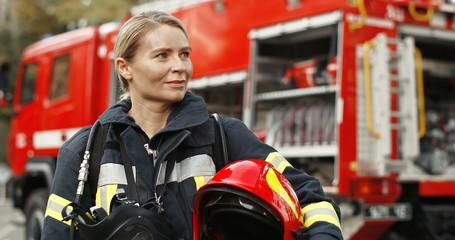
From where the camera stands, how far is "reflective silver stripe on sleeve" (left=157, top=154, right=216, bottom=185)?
1.88 meters

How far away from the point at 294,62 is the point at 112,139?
175 inches

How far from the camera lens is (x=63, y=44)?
731 centimetres

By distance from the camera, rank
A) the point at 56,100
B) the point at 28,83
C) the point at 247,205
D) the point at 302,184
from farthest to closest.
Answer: the point at 28,83, the point at 56,100, the point at 302,184, the point at 247,205

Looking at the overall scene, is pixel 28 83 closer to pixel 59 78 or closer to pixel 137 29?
pixel 59 78

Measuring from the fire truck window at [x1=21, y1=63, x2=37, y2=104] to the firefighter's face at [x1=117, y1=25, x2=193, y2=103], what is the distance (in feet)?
19.6

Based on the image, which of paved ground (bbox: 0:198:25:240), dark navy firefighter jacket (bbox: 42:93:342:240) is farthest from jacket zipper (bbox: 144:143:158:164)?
paved ground (bbox: 0:198:25:240)

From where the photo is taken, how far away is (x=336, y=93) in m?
4.95

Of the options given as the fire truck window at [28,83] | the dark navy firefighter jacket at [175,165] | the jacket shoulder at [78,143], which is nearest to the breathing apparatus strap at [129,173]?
the dark navy firefighter jacket at [175,165]

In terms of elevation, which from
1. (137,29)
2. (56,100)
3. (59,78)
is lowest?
(137,29)

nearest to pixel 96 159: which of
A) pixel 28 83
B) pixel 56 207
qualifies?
pixel 56 207

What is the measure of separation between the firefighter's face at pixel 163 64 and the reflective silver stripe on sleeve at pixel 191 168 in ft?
0.71

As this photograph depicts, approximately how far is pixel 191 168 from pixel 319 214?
0.43 meters

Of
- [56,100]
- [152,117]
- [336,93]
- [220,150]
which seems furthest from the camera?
[56,100]

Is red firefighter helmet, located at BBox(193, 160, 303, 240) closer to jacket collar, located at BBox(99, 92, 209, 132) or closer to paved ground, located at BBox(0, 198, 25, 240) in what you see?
jacket collar, located at BBox(99, 92, 209, 132)
